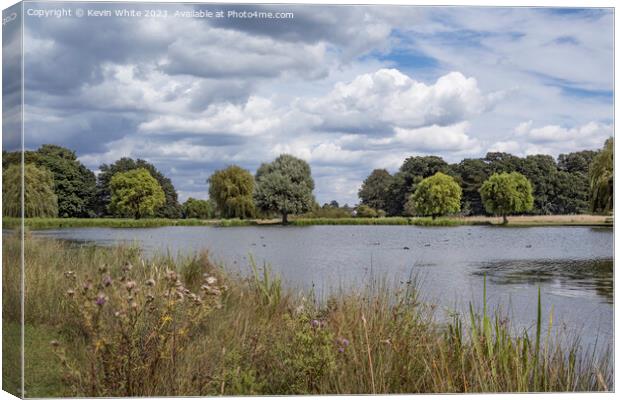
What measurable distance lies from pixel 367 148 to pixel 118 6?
98.7 inches

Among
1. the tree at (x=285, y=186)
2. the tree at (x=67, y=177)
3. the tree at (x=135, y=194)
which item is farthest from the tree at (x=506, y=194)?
the tree at (x=67, y=177)

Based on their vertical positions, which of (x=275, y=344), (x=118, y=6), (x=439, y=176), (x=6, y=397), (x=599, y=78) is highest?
(x=118, y=6)

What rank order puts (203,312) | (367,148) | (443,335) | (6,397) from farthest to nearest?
(367,148) → (443,335) → (6,397) → (203,312)

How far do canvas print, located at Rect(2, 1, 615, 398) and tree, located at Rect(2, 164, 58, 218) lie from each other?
0.8 inches

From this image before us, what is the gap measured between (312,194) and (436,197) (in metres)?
1.41

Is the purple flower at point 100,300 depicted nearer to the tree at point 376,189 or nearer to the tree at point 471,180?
the tree at point 376,189

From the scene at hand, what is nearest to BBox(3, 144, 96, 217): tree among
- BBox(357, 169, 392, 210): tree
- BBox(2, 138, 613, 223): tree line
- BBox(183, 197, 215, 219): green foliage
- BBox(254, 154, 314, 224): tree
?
BBox(2, 138, 613, 223): tree line

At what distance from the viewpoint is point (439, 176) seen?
23.5 feet

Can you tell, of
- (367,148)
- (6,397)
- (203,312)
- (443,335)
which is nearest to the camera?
(203,312)

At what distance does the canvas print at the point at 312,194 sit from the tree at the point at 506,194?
0.12ft

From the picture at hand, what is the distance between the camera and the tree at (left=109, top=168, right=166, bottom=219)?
6.55m

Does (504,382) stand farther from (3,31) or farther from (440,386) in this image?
(3,31)

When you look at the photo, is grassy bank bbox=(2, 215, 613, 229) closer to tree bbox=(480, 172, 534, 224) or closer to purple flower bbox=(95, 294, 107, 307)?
tree bbox=(480, 172, 534, 224)

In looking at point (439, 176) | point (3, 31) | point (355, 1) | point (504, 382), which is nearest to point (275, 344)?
point (504, 382)
